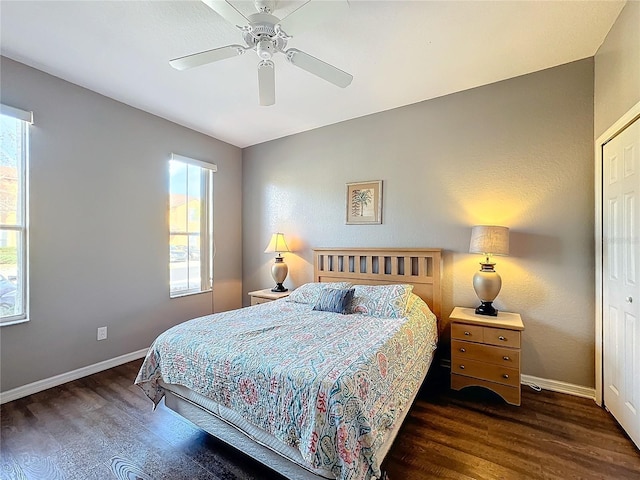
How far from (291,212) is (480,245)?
247 cm

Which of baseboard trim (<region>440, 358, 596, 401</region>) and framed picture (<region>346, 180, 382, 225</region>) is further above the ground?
framed picture (<region>346, 180, 382, 225</region>)

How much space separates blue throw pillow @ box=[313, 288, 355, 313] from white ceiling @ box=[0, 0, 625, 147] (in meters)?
2.01

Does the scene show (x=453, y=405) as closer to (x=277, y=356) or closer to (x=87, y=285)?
(x=277, y=356)

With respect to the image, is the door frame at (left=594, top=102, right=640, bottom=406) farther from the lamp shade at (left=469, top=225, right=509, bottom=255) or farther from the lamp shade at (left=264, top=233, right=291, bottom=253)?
the lamp shade at (left=264, top=233, right=291, bottom=253)

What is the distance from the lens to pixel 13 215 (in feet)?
8.41

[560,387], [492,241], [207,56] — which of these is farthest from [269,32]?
[560,387]

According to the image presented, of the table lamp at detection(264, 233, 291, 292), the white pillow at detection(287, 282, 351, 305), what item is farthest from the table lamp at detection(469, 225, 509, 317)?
the table lamp at detection(264, 233, 291, 292)

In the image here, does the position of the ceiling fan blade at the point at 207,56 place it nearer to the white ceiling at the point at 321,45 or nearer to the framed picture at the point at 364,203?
the white ceiling at the point at 321,45

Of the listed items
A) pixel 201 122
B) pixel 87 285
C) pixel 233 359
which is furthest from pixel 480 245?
pixel 87 285

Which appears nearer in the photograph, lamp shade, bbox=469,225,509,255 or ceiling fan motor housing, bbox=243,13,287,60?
ceiling fan motor housing, bbox=243,13,287,60

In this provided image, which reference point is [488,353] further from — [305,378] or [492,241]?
[305,378]

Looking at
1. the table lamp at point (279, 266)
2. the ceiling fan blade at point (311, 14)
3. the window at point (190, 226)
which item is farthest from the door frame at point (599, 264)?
the window at point (190, 226)

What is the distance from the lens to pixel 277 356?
169 cm

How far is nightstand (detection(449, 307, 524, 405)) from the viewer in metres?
2.37
